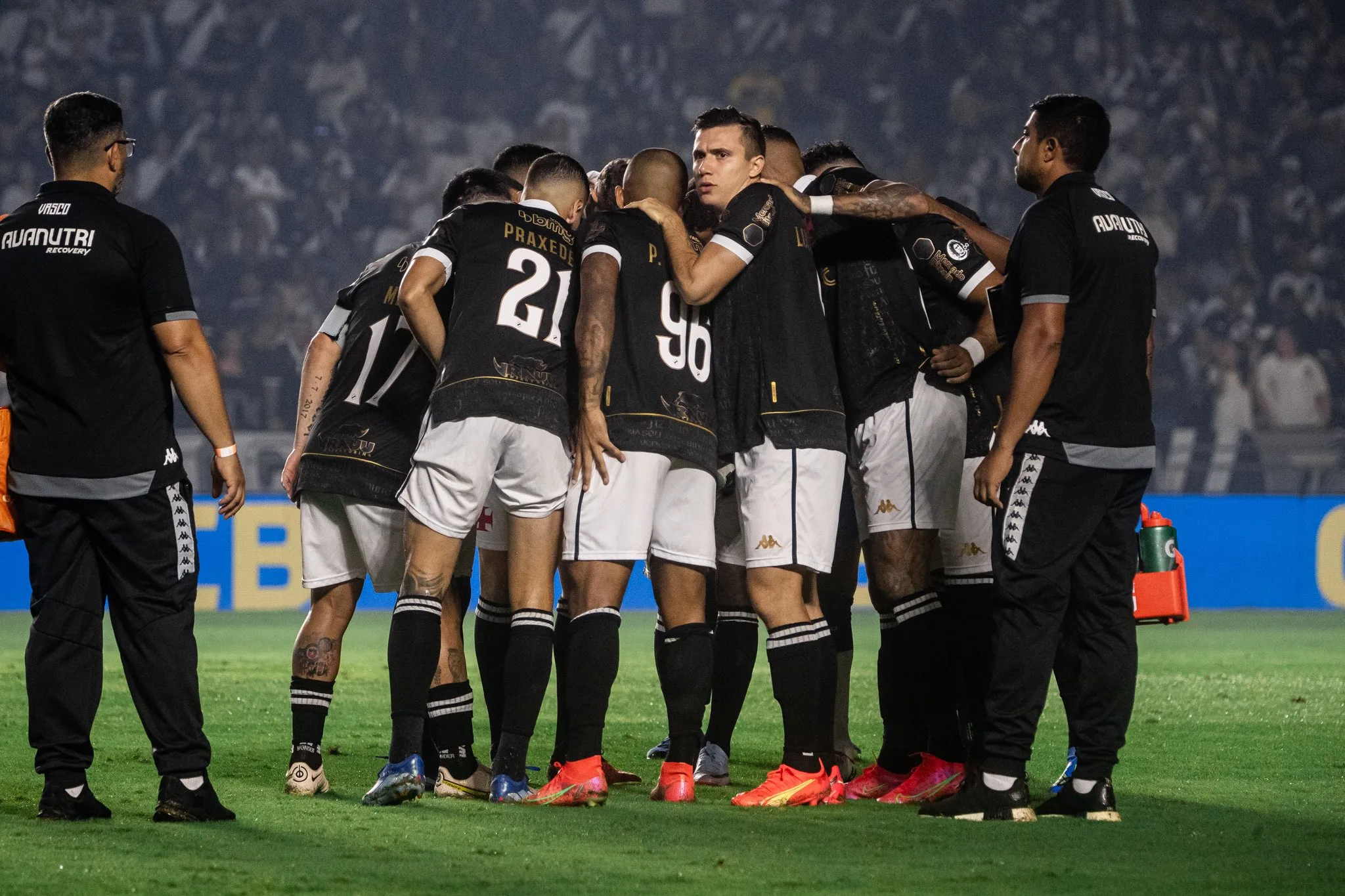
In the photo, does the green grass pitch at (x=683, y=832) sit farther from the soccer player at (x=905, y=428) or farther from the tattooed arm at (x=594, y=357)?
the tattooed arm at (x=594, y=357)

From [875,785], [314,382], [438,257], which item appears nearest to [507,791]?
[875,785]

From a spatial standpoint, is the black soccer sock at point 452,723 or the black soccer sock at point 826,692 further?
the black soccer sock at point 452,723

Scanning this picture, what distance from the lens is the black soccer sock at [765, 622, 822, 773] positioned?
15.6ft

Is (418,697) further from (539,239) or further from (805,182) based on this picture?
(805,182)

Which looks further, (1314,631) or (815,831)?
(1314,631)

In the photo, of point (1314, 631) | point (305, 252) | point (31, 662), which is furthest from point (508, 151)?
Result: point (305, 252)

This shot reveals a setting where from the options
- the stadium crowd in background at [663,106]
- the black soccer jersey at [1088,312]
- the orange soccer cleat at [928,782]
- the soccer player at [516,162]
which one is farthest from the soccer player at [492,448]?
the stadium crowd in background at [663,106]

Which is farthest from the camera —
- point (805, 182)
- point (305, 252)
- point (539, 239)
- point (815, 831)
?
point (305, 252)

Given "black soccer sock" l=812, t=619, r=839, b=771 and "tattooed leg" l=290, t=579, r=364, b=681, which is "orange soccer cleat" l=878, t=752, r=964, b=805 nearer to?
"black soccer sock" l=812, t=619, r=839, b=771

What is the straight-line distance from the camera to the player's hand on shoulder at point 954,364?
5113 mm

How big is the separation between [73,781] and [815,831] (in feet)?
Answer: 6.92

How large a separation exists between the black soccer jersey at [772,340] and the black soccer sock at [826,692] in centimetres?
61

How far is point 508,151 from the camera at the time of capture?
5742 millimetres

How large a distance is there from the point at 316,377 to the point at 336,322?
21 cm
